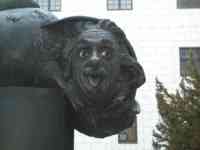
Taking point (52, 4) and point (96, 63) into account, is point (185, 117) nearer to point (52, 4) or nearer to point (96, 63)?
point (52, 4)

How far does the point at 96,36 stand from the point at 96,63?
0.20 meters

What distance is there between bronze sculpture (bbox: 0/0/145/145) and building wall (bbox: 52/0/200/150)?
1944 centimetres

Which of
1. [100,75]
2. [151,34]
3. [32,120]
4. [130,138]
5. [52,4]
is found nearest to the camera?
[100,75]

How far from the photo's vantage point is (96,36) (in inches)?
132

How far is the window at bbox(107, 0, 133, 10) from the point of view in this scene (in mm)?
24266

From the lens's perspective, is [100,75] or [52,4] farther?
[52,4]

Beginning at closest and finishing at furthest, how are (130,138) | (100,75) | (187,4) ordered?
(100,75) < (130,138) < (187,4)

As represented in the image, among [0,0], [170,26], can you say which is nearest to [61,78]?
[0,0]

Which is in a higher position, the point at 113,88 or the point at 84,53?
the point at 84,53

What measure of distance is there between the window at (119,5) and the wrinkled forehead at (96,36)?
68.9 feet

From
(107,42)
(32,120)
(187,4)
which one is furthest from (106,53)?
(187,4)

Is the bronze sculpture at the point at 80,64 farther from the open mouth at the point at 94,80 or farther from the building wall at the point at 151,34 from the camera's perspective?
the building wall at the point at 151,34

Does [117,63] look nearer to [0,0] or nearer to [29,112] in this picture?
[29,112]

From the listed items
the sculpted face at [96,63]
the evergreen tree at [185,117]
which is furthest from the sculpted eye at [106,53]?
the evergreen tree at [185,117]
